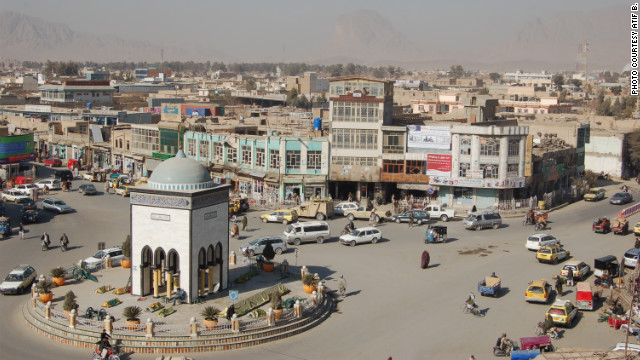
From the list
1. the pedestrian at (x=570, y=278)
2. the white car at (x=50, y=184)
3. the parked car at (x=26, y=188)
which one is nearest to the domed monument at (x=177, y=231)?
the pedestrian at (x=570, y=278)

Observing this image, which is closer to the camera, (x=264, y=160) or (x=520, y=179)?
(x=520, y=179)

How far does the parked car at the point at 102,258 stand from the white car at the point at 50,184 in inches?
843

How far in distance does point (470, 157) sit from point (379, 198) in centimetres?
650

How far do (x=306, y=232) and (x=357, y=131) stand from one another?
40.8ft

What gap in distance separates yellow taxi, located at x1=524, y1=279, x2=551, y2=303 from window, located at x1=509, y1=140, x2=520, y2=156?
18.0 meters

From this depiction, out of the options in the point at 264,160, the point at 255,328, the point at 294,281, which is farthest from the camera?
the point at 264,160

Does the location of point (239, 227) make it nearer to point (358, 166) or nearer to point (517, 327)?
point (358, 166)

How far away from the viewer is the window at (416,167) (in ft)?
160

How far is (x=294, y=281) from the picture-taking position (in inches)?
1222

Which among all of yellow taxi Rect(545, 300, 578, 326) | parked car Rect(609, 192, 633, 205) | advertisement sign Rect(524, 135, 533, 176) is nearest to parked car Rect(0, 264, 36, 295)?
yellow taxi Rect(545, 300, 578, 326)

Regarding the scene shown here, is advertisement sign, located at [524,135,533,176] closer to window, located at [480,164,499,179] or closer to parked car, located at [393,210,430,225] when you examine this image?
window, located at [480,164,499,179]

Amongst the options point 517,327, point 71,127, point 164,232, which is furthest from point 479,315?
point 71,127

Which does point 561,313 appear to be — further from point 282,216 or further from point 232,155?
point 232,155

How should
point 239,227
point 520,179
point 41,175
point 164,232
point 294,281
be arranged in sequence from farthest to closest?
point 41,175, point 520,179, point 239,227, point 294,281, point 164,232
